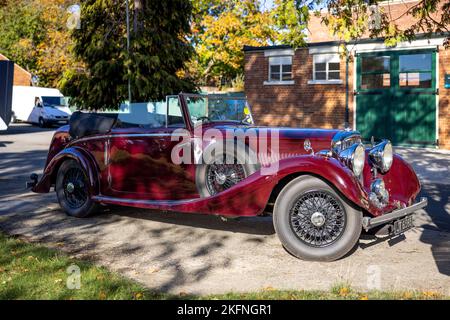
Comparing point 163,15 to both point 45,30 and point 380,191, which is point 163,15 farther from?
point 45,30

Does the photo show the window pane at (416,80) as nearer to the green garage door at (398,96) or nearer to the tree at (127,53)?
the green garage door at (398,96)

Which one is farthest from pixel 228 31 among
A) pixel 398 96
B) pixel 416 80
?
→ pixel 416 80

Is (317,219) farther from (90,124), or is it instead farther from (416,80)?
(416,80)

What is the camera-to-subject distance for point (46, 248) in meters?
5.40

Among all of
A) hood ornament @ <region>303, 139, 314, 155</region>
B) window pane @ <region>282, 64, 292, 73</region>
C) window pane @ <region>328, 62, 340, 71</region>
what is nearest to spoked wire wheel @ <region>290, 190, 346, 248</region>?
hood ornament @ <region>303, 139, 314, 155</region>

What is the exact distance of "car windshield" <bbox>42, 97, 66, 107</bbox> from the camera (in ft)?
109

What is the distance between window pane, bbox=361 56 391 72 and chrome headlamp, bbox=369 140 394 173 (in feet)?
46.6

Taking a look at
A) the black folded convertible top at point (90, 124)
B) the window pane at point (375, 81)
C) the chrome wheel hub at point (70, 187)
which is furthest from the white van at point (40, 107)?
the chrome wheel hub at point (70, 187)

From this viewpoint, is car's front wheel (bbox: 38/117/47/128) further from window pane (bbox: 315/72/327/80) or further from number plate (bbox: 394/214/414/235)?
number plate (bbox: 394/214/414/235)

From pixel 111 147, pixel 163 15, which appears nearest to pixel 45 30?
pixel 163 15

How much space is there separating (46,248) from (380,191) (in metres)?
3.50

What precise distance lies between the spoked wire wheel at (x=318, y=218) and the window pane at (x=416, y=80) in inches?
577

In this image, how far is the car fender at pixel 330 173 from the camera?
472 cm
